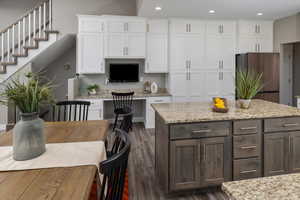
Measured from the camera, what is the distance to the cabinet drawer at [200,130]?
2.19 metres

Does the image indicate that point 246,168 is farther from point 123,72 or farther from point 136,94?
point 123,72

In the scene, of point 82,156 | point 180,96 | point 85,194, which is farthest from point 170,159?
point 180,96

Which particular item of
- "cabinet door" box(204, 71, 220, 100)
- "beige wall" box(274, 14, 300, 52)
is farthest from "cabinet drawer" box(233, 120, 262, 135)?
"beige wall" box(274, 14, 300, 52)

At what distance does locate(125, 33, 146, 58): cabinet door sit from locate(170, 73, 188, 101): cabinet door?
Result: 1004 mm

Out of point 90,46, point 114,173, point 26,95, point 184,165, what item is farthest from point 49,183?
point 90,46

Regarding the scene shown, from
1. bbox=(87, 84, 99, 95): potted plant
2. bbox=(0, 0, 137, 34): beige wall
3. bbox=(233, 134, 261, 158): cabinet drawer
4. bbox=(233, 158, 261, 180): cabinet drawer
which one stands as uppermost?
bbox=(0, 0, 137, 34): beige wall

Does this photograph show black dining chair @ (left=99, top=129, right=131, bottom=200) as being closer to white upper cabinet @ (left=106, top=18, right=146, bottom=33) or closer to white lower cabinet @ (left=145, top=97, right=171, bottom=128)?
white lower cabinet @ (left=145, top=97, right=171, bottom=128)

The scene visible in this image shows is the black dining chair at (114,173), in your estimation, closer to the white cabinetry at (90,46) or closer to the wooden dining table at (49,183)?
the wooden dining table at (49,183)

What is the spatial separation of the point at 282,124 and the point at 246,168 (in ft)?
2.13

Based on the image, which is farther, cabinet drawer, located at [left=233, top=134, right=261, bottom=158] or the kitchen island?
cabinet drawer, located at [left=233, top=134, right=261, bottom=158]

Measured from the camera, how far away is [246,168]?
92.9 inches

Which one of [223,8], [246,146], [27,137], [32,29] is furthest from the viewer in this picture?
[32,29]

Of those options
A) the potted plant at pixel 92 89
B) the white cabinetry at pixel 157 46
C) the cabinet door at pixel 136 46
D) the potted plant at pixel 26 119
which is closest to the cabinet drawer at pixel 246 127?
the potted plant at pixel 26 119

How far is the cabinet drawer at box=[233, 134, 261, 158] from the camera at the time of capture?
2326 millimetres
